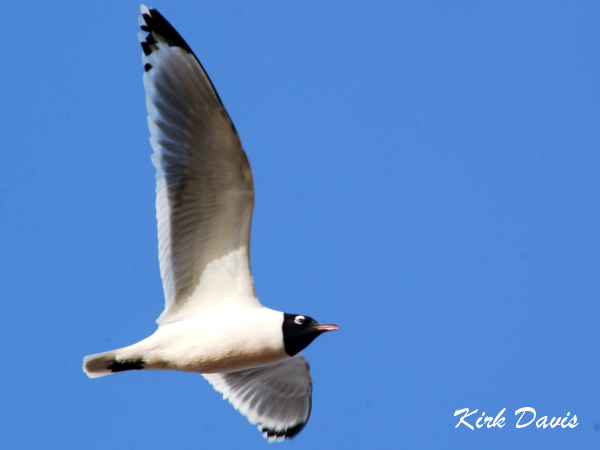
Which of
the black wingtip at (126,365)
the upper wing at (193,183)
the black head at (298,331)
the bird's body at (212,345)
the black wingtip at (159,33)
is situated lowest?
the black wingtip at (126,365)

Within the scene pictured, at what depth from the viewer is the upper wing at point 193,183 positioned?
19.5ft

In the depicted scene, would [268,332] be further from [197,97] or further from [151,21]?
[151,21]

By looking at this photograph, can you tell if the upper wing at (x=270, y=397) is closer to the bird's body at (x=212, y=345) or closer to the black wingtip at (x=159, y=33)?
the bird's body at (x=212, y=345)

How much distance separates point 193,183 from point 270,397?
213cm

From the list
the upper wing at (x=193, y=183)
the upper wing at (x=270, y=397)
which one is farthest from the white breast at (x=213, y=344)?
the upper wing at (x=270, y=397)

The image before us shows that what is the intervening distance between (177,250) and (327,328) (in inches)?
48.3

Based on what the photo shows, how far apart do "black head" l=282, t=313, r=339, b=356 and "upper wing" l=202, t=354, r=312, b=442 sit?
103 cm

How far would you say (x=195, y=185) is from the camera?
20.0ft

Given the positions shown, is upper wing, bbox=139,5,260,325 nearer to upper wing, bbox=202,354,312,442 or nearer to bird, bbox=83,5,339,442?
bird, bbox=83,5,339,442

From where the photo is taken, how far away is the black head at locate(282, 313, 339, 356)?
6.09 meters

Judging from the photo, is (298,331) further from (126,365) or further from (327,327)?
(126,365)

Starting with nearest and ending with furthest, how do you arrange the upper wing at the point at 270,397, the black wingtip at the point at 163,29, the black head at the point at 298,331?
the black wingtip at the point at 163,29 → the black head at the point at 298,331 → the upper wing at the point at 270,397

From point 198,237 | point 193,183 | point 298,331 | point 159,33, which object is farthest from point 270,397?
point 159,33

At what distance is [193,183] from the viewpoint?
608 cm
